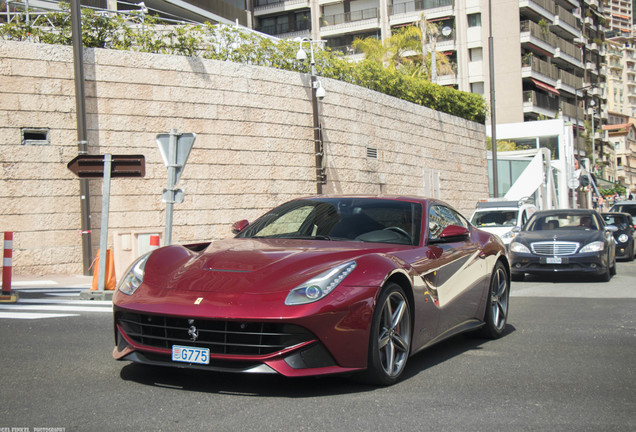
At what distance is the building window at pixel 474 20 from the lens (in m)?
59.3

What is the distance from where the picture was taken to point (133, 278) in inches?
206

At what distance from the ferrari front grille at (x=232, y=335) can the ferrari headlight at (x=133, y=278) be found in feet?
1.73

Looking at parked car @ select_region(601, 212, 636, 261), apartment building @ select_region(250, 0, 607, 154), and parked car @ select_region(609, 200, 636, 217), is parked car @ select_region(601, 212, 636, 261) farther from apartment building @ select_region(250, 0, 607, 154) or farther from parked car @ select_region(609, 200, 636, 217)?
apartment building @ select_region(250, 0, 607, 154)

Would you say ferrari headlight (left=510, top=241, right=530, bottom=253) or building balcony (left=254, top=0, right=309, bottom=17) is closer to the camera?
ferrari headlight (left=510, top=241, right=530, bottom=253)

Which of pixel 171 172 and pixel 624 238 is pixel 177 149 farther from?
pixel 624 238

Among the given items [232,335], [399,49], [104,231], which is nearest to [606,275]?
[104,231]

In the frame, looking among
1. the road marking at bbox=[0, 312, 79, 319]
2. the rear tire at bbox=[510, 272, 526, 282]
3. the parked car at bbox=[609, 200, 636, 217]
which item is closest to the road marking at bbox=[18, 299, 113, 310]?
the road marking at bbox=[0, 312, 79, 319]

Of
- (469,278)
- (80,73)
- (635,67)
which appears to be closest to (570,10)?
(80,73)

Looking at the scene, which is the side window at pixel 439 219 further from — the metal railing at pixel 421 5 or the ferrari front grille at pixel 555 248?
the metal railing at pixel 421 5

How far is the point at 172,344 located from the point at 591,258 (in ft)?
37.3

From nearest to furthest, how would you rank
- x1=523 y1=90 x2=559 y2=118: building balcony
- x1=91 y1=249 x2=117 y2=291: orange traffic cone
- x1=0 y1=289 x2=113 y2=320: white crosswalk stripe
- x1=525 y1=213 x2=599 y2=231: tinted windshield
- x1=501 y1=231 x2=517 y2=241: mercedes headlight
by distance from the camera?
x1=0 y1=289 x2=113 y2=320: white crosswalk stripe, x1=91 y1=249 x2=117 y2=291: orange traffic cone, x1=525 y1=213 x2=599 y2=231: tinted windshield, x1=501 y1=231 x2=517 y2=241: mercedes headlight, x1=523 y1=90 x2=559 y2=118: building balcony

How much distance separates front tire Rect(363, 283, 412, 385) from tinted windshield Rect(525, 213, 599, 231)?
11.0 m

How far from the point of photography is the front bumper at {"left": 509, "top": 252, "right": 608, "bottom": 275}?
14.3m

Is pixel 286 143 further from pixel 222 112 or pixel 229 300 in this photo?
pixel 229 300
